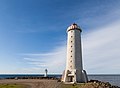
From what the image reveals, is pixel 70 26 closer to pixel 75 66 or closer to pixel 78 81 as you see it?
pixel 75 66

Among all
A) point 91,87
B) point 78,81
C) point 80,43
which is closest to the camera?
point 91,87

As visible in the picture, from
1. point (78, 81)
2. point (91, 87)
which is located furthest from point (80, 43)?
point (91, 87)

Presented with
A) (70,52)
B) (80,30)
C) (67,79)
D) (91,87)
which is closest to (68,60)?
(70,52)

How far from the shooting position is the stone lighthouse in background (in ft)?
128

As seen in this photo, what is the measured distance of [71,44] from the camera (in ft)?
133

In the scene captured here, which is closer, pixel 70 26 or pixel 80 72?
pixel 80 72

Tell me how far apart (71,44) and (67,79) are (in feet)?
27.7

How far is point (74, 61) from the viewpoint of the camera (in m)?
39.3

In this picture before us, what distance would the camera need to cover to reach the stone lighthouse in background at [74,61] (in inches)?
1534

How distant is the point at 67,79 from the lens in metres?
39.5

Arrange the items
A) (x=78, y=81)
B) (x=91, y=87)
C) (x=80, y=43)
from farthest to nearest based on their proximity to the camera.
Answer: (x=80, y=43), (x=78, y=81), (x=91, y=87)

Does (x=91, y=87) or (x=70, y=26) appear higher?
(x=70, y=26)

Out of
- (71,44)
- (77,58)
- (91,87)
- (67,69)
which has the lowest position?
(91,87)

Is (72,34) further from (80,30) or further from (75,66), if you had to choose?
(75,66)
